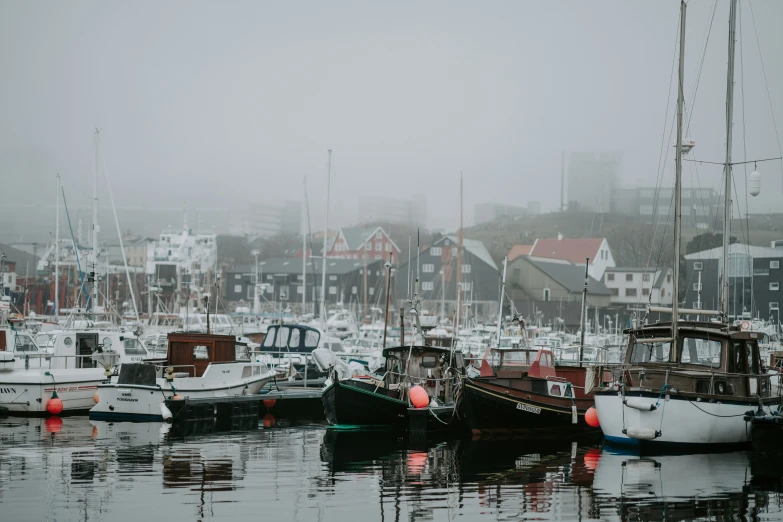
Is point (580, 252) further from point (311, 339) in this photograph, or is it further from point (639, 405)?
point (639, 405)

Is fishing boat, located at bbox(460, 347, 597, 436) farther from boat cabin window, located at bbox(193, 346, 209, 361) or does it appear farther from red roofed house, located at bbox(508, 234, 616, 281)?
red roofed house, located at bbox(508, 234, 616, 281)

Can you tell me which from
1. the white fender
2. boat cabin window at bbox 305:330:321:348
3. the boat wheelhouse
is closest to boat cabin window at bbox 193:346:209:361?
boat cabin window at bbox 305:330:321:348

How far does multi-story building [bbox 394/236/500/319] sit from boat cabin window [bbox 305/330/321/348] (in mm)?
61489

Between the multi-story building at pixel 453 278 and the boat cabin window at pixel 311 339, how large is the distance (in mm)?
61489

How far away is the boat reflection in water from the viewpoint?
15172 millimetres

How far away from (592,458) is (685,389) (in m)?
2.86

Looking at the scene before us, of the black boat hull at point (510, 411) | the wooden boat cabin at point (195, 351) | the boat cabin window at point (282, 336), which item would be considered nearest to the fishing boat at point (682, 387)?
the black boat hull at point (510, 411)

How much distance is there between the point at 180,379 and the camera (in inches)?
1161

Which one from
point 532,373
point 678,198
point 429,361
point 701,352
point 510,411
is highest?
point 678,198

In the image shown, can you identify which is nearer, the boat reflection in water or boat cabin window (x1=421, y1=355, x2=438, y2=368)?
the boat reflection in water

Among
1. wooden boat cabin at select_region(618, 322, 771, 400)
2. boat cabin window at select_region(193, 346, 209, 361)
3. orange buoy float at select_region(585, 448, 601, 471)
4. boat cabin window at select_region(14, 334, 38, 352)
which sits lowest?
orange buoy float at select_region(585, 448, 601, 471)

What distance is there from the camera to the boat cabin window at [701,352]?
23328 millimetres

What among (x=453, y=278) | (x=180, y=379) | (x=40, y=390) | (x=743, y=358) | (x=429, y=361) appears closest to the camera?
(x=743, y=358)

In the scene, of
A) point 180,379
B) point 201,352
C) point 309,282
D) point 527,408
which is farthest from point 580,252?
point 527,408
